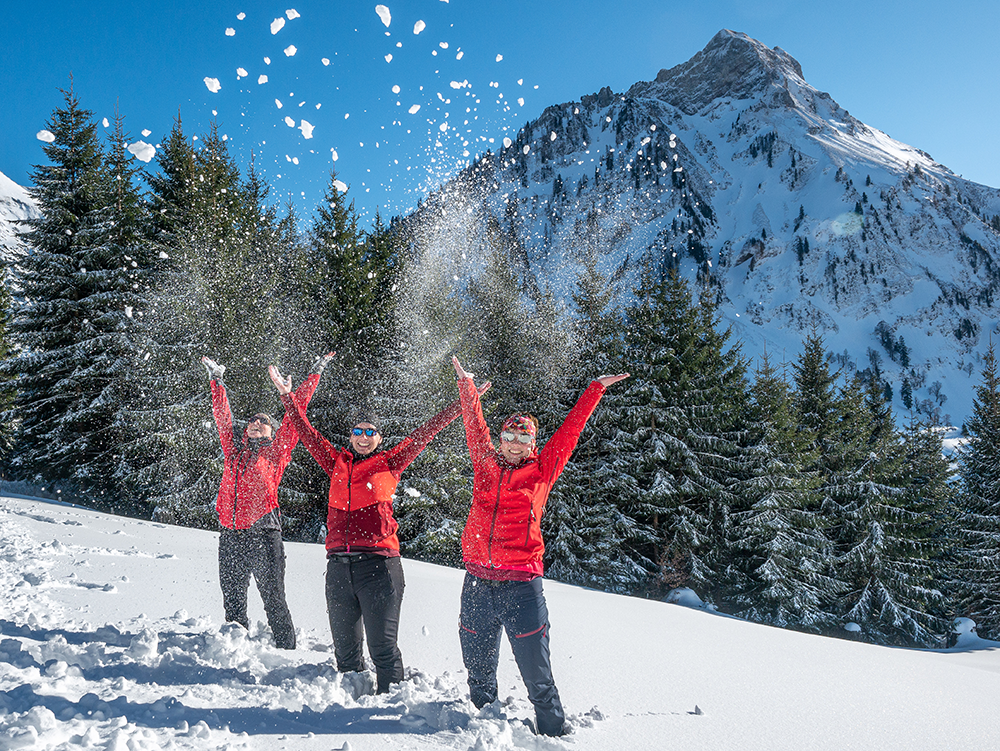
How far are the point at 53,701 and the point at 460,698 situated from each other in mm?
2093

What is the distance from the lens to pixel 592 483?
15508 mm

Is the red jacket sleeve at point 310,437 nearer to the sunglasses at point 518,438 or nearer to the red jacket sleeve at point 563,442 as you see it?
the sunglasses at point 518,438

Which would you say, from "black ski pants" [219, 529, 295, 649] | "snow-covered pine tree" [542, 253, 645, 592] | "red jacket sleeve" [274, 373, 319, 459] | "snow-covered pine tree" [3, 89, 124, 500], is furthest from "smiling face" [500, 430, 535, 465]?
"snow-covered pine tree" [3, 89, 124, 500]

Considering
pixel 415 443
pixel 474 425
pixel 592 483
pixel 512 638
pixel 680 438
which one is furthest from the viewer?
pixel 680 438

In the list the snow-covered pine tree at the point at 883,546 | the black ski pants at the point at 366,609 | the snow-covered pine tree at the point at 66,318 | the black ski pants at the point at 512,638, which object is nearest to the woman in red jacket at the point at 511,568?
the black ski pants at the point at 512,638

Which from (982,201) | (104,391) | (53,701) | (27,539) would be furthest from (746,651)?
(982,201)

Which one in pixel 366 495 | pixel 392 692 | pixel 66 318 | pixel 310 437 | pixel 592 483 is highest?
pixel 66 318

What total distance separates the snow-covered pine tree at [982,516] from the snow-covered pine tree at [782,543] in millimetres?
6441

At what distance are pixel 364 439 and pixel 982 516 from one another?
2409cm

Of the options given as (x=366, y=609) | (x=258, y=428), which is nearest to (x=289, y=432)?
(x=258, y=428)

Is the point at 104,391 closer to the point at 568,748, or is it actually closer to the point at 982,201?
the point at 568,748

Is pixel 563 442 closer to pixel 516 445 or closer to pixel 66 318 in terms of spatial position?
pixel 516 445

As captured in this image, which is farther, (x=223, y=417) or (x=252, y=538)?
(x=223, y=417)

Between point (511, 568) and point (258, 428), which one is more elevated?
point (258, 428)
